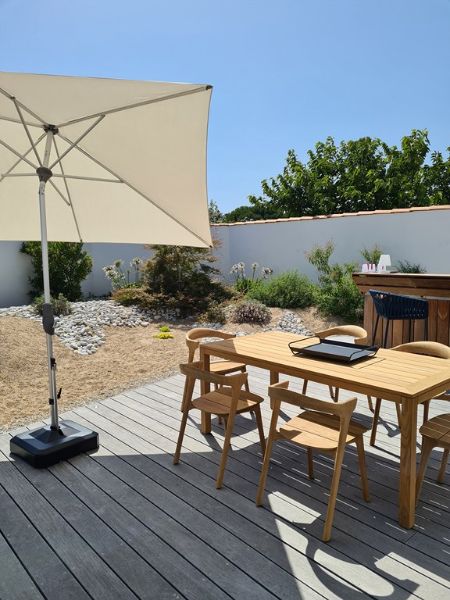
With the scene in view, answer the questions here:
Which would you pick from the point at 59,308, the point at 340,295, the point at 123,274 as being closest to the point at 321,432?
the point at 340,295

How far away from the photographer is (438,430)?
227cm

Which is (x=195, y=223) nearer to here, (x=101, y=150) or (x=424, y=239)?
(x=101, y=150)

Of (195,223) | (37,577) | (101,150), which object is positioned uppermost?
(101,150)

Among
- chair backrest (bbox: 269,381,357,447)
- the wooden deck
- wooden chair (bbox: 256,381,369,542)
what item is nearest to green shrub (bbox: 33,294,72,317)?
the wooden deck

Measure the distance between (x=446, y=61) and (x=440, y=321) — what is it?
10.3 m

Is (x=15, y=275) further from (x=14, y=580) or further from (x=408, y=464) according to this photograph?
(x=408, y=464)

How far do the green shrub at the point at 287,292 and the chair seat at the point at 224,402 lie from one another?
19.5ft

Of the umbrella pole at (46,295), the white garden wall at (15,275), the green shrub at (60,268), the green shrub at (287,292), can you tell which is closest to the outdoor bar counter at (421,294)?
the green shrub at (287,292)

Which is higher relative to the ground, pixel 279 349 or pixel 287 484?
pixel 279 349

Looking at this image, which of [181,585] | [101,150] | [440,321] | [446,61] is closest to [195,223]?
[101,150]

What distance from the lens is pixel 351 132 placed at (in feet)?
59.5

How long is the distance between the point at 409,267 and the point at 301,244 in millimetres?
2625

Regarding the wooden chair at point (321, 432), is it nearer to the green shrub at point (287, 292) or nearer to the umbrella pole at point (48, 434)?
the umbrella pole at point (48, 434)

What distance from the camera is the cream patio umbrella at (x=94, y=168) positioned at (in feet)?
7.68
